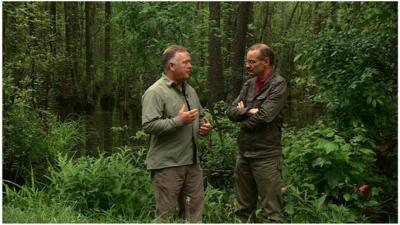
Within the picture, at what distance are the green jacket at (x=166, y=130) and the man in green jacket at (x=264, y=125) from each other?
1.58 feet

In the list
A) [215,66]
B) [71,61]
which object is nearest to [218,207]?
[215,66]

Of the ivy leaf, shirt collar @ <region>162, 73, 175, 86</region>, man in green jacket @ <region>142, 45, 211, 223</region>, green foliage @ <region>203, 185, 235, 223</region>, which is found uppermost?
shirt collar @ <region>162, 73, 175, 86</region>

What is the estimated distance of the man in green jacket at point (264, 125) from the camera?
4.63 meters

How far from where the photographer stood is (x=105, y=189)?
553 centimetres

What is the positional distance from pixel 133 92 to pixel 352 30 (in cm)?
1869

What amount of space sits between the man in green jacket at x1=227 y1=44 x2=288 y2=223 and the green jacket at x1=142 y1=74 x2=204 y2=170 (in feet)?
1.58

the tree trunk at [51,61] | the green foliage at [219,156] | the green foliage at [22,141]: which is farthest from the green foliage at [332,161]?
the tree trunk at [51,61]

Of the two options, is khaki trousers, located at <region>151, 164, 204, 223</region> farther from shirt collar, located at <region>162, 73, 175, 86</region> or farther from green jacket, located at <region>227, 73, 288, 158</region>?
shirt collar, located at <region>162, 73, 175, 86</region>

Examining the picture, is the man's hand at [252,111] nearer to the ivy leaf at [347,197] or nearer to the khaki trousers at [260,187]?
the khaki trousers at [260,187]

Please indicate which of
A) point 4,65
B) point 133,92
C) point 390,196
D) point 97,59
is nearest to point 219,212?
point 390,196

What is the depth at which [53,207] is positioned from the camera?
4.98 metres

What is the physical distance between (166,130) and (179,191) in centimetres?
62

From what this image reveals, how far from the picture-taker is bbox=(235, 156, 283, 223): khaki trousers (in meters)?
4.70

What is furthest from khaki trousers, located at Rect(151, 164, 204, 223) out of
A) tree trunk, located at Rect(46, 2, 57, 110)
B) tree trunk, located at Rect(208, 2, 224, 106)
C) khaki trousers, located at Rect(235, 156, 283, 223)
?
tree trunk, located at Rect(46, 2, 57, 110)
